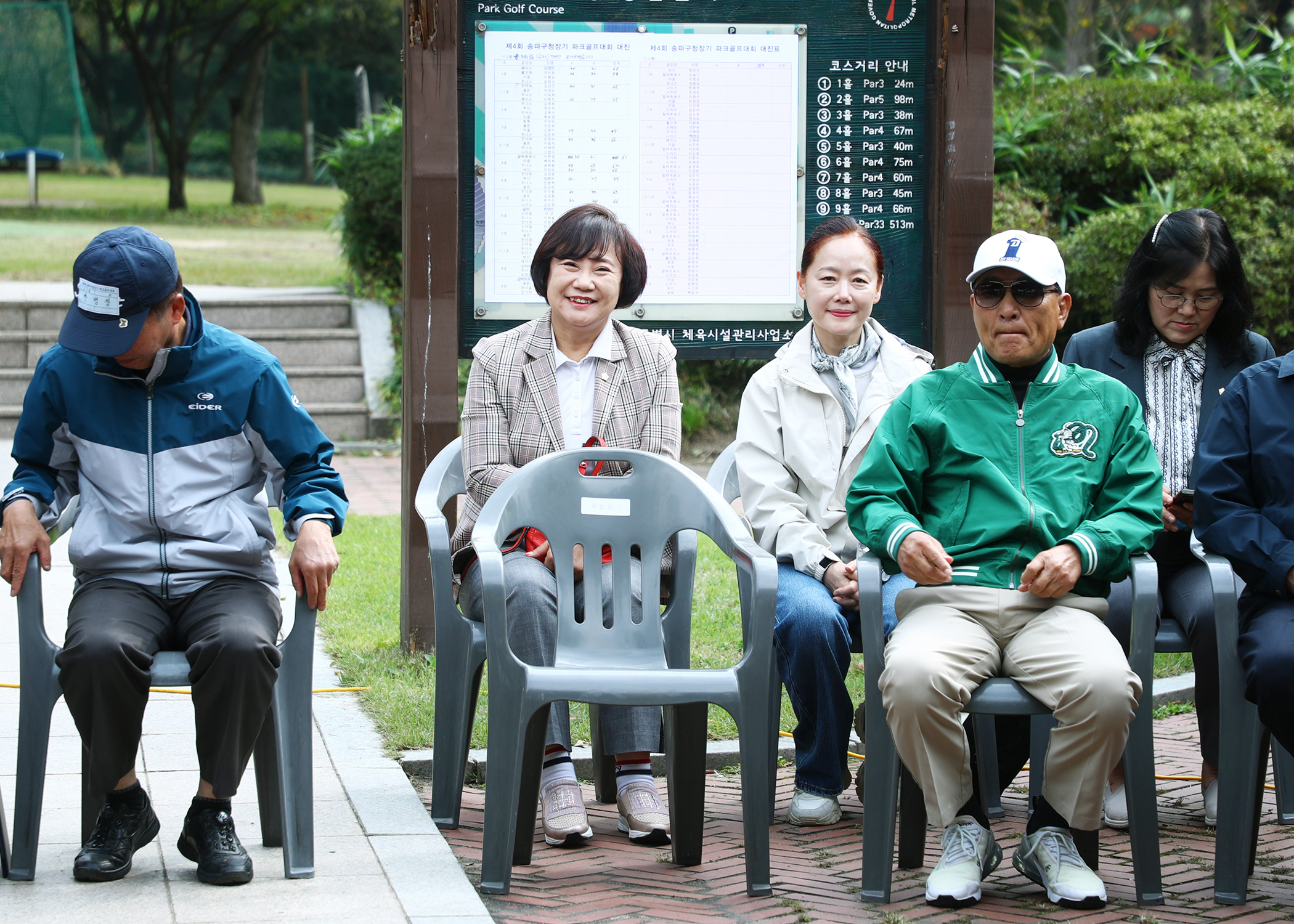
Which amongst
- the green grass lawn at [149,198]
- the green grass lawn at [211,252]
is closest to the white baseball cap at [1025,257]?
the green grass lawn at [211,252]

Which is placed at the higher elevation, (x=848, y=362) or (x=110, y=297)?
(x=110, y=297)

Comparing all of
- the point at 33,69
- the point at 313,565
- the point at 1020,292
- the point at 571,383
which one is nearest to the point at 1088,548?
the point at 1020,292

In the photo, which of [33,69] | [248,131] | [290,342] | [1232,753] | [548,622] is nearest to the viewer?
[1232,753]

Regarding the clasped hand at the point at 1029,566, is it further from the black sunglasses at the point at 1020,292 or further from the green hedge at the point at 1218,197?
the green hedge at the point at 1218,197

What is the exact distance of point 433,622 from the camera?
544cm

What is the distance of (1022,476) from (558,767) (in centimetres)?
143

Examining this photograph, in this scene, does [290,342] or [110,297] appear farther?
[290,342]

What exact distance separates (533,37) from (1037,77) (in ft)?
22.0

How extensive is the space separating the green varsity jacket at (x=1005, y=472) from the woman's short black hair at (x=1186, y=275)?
1.94 feet

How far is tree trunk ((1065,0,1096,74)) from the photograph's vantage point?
601 inches

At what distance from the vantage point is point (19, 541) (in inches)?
130

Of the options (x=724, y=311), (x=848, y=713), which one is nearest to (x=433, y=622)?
(x=724, y=311)

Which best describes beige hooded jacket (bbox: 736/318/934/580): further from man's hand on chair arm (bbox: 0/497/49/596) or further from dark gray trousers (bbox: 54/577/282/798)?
man's hand on chair arm (bbox: 0/497/49/596)

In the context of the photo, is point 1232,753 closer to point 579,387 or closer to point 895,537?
point 895,537
